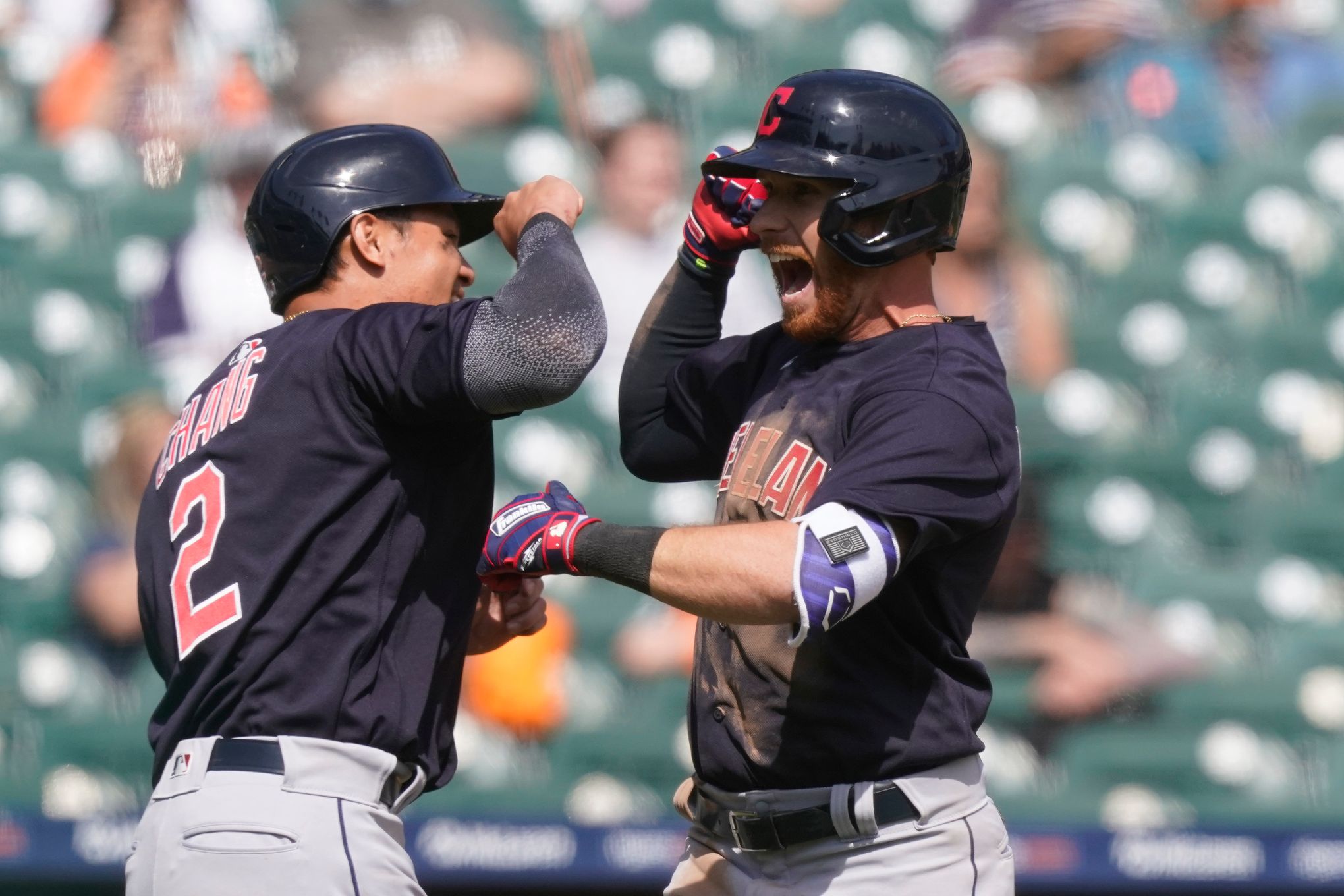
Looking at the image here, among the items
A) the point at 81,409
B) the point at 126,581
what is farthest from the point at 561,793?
the point at 81,409

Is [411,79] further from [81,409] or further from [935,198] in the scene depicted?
[935,198]

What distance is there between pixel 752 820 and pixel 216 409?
3.26 feet

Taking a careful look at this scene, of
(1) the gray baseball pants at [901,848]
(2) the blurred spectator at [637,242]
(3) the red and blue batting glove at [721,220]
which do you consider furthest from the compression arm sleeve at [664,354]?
(2) the blurred spectator at [637,242]

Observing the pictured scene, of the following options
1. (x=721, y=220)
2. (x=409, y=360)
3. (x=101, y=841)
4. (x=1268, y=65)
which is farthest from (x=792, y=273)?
(x=1268, y=65)

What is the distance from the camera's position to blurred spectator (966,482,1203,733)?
4551 millimetres

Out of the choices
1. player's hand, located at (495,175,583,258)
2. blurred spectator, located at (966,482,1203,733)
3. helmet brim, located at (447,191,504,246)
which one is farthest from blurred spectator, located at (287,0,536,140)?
player's hand, located at (495,175,583,258)

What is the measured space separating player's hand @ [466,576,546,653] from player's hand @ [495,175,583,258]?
21.9 inches

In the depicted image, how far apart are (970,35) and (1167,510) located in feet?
5.97

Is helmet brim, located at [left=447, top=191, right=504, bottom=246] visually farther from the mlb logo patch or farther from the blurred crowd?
the blurred crowd

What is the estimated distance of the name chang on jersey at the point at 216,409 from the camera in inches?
84.7

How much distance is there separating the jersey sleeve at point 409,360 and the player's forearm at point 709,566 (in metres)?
0.26

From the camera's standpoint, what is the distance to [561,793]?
441 cm

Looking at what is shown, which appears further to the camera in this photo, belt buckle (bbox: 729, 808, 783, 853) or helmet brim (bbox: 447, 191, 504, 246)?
helmet brim (bbox: 447, 191, 504, 246)

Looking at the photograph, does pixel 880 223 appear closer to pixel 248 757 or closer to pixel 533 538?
pixel 533 538
